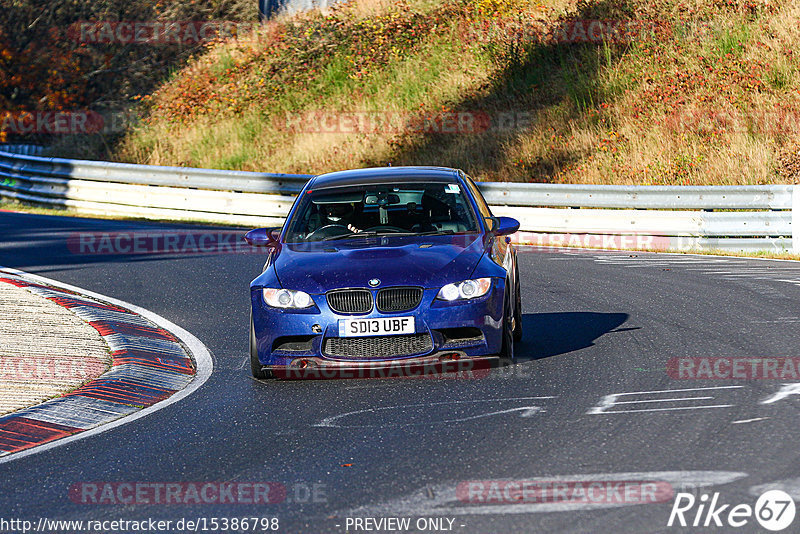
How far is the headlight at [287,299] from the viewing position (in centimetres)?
849

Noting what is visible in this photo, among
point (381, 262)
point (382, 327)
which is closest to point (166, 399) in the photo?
point (382, 327)

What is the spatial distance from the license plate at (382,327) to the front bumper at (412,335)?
31 millimetres

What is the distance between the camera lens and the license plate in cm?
828

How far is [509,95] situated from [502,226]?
19.3 m

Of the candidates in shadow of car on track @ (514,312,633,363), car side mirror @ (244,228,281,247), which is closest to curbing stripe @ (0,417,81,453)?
Result: car side mirror @ (244,228,281,247)

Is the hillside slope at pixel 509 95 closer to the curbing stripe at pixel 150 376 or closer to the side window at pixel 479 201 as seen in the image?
the side window at pixel 479 201

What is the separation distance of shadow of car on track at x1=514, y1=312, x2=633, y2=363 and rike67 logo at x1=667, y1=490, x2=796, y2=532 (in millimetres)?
3952

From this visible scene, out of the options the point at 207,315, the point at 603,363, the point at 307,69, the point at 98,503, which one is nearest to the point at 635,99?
the point at 307,69

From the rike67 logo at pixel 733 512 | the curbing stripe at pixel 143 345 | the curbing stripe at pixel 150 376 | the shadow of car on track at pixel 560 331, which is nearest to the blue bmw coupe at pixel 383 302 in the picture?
the shadow of car on track at pixel 560 331

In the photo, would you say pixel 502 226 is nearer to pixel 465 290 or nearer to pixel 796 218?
pixel 465 290

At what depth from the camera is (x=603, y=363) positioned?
8.87m

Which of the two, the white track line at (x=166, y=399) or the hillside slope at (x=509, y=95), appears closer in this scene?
the white track line at (x=166, y=399)

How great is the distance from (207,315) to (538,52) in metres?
19.2

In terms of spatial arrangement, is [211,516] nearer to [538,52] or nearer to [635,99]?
[635,99]
